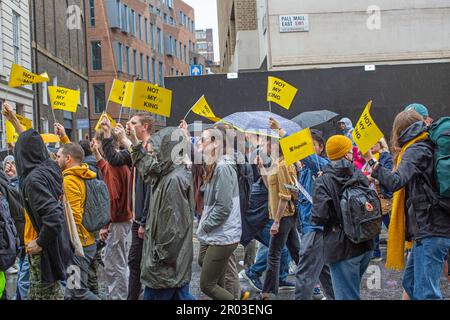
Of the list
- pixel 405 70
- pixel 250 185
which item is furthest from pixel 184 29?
pixel 250 185

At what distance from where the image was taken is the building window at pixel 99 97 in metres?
51.1

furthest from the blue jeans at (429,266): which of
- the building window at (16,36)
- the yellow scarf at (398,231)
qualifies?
the building window at (16,36)

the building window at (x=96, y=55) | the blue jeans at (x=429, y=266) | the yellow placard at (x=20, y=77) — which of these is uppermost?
the building window at (x=96, y=55)

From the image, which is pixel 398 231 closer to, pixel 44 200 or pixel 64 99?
pixel 44 200

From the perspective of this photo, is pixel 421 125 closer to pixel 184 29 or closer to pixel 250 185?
pixel 250 185

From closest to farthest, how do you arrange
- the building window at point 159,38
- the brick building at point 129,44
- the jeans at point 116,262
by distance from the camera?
the jeans at point 116,262 → the brick building at point 129,44 → the building window at point 159,38

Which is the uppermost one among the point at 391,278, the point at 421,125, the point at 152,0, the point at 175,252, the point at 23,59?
the point at 152,0

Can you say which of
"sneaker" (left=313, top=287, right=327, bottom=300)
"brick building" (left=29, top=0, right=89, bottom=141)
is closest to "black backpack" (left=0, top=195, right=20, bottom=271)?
"sneaker" (left=313, top=287, right=327, bottom=300)

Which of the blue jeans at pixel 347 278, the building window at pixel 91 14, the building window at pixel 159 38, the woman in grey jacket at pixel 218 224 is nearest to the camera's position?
the blue jeans at pixel 347 278

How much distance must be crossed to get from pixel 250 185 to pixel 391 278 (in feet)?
7.30

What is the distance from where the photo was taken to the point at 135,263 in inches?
231

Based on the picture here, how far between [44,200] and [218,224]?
1.57 m

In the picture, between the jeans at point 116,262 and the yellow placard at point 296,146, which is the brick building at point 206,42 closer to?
the jeans at point 116,262
